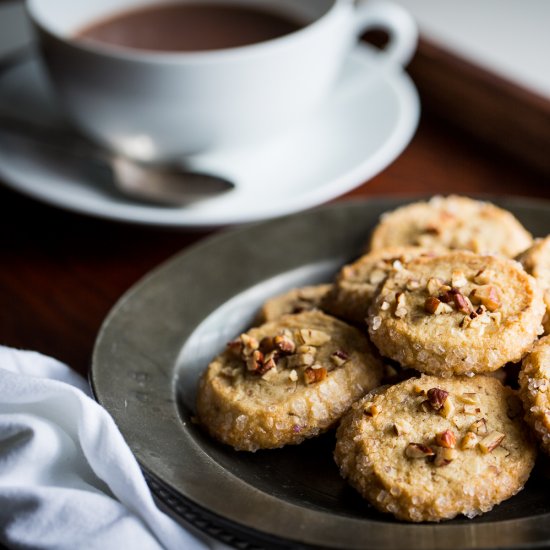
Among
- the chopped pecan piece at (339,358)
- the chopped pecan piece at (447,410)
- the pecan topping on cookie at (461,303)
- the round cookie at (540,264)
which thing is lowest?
the chopped pecan piece at (339,358)

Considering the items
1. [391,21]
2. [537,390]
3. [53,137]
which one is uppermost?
[391,21]

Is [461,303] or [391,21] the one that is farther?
[391,21]

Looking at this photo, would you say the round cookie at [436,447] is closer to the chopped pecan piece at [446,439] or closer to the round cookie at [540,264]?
the chopped pecan piece at [446,439]

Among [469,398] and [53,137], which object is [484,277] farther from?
[53,137]

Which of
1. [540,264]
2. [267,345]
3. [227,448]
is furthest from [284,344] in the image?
[540,264]

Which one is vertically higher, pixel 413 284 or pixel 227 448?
pixel 413 284

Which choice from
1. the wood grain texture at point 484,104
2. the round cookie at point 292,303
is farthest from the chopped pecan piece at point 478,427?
the wood grain texture at point 484,104

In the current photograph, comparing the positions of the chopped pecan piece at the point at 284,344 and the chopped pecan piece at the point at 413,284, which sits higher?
the chopped pecan piece at the point at 413,284
